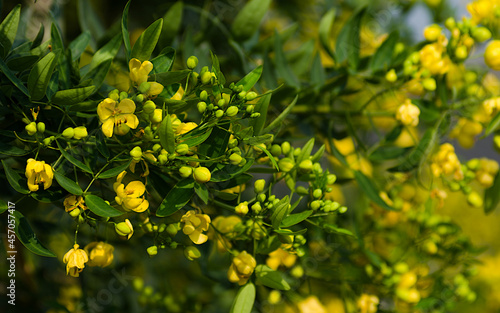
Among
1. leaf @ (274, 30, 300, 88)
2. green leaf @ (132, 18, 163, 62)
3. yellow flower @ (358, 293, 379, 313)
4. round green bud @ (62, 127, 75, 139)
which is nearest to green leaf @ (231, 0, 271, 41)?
leaf @ (274, 30, 300, 88)

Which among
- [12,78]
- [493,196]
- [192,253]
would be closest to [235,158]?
[192,253]

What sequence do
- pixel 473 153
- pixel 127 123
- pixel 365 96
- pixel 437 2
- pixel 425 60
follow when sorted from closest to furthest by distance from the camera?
pixel 127 123
pixel 425 60
pixel 437 2
pixel 365 96
pixel 473 153

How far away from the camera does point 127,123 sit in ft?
1.60

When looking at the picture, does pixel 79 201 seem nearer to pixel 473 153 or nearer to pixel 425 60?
pixel 425 60

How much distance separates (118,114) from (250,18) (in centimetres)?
40

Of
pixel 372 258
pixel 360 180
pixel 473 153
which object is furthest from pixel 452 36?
pixel 473 153

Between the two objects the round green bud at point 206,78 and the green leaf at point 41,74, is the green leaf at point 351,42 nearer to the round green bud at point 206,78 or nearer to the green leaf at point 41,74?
the round green bud at point 206,78

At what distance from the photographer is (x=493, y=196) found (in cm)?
77

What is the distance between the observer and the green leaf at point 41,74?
0.47 metres

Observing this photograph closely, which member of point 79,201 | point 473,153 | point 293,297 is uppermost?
point 79,201

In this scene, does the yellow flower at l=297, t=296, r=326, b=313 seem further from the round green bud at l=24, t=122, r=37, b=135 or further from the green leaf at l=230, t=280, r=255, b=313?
the round green bud at l=24, t=122, r=37, b=135

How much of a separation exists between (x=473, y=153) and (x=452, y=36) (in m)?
1.96

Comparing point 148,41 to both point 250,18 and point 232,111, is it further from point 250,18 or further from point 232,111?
point 250,18

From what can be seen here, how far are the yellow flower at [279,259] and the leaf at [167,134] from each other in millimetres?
317
